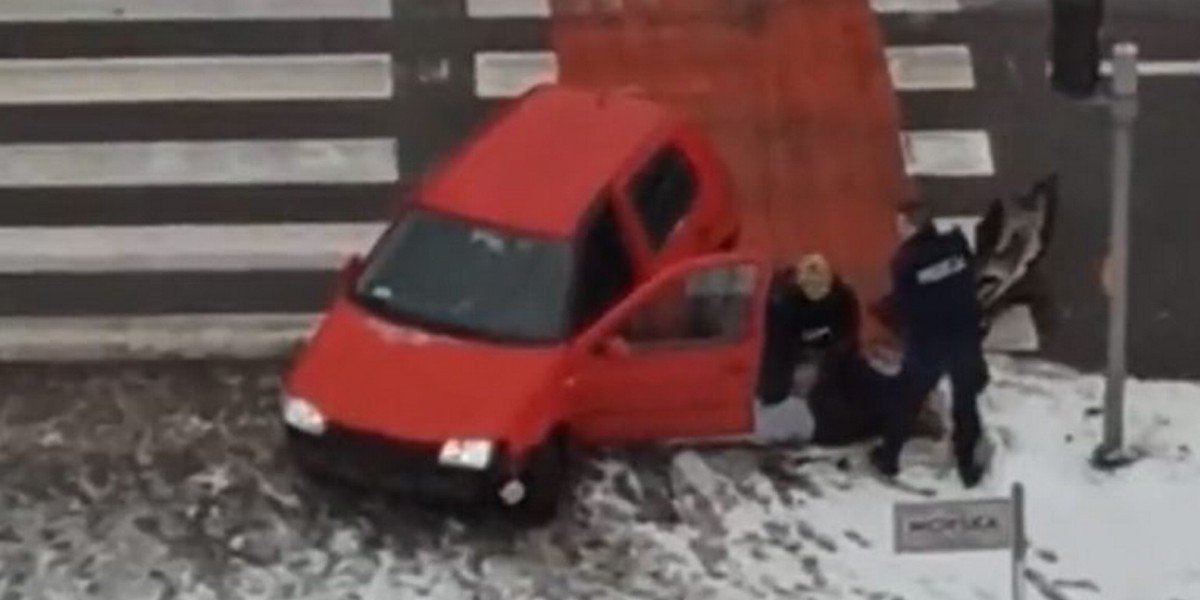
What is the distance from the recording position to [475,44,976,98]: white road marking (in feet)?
77.2

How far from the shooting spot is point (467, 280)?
1945 centimetres

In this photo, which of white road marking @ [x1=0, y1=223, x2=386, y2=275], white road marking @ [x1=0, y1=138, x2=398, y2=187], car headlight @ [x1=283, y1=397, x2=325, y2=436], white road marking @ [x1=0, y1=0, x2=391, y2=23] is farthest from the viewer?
white road marking @ [x1=0, y1=0, x2=391, y2=23]

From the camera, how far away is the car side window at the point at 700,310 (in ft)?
63.4

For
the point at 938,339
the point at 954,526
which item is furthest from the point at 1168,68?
the point at 954,526

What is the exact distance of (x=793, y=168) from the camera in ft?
73.7

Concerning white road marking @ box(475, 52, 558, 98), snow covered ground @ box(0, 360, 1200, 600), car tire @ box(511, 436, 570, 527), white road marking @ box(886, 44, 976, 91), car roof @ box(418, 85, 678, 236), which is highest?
car roof @ box(418, 85, 678, 236)

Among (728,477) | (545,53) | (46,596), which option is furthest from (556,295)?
(545,53)

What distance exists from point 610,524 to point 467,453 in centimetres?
100

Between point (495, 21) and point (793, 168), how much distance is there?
3.05 m

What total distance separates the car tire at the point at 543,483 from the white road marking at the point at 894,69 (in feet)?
16.1

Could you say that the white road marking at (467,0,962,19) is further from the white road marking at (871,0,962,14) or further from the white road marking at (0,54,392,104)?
the white road marking at (0,54,392,104)

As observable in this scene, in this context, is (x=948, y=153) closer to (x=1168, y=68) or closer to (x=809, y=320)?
(x=1168, y=68)

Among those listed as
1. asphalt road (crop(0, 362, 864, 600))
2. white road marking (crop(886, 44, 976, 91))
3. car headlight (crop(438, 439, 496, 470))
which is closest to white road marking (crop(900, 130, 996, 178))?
white road marking (crop(886, 44, 976, 91))

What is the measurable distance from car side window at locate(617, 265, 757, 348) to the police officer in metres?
0.88
